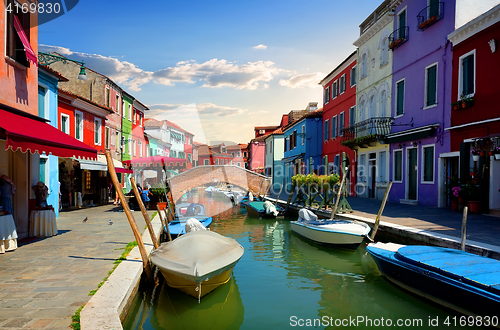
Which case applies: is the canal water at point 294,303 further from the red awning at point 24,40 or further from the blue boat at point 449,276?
the red awning at point 24,40

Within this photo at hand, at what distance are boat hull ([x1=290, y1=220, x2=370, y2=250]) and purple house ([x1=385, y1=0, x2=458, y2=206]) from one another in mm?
5860

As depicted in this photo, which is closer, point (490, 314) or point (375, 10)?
point (490, 314)

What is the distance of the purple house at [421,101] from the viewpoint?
13562mm

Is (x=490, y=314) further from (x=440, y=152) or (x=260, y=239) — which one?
(x=440, y=152)

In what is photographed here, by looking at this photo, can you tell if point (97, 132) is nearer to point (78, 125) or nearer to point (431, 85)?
point (78, 125)

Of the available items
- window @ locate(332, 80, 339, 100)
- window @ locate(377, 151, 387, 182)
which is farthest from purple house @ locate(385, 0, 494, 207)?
window @ locate(332, 80, 339, 100)

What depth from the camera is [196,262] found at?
212 inches

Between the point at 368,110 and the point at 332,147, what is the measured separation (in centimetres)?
558

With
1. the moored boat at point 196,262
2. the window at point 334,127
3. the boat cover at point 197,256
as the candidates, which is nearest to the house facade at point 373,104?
the window at point 334,127

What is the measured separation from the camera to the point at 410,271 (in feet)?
19.6

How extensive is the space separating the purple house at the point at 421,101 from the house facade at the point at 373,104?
0.65 m

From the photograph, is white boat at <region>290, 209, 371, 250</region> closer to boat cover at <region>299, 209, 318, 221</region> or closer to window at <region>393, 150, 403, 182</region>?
boat cover at <region>299, 209, 318, 221</region>

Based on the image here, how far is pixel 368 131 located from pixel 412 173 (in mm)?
3848

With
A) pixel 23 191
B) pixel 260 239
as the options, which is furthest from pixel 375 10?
pixel 23 191
